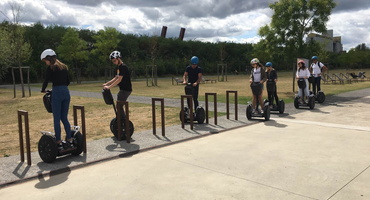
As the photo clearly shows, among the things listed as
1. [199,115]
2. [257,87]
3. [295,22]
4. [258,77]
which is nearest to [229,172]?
[199,115]

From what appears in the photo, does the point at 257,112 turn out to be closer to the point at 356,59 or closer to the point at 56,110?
the point at 56,110

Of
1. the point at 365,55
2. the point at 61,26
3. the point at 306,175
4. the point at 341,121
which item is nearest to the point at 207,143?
the point at 306,175

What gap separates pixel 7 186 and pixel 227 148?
11.2 ft

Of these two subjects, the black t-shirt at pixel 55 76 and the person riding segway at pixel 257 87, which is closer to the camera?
the black t-shirt at pixel 55 76

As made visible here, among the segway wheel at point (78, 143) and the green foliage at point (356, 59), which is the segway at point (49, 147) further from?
the green foliage at point (356, 59)

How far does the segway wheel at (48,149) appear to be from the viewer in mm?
4902

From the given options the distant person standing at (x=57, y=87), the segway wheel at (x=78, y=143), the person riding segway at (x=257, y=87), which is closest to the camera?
the distant person standing at (x=57, y=87)

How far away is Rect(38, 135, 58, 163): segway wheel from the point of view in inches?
193

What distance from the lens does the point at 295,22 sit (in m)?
17.8

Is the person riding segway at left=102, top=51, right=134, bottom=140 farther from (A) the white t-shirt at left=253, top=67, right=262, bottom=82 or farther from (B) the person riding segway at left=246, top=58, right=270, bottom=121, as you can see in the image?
(A) the white t-shirt at left=253, top=67, right=262, bottom=82

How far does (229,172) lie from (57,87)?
296 cm

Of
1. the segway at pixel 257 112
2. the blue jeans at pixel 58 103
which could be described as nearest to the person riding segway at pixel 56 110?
the blue jeans at pixel 58 103

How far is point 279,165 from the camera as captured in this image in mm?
4668

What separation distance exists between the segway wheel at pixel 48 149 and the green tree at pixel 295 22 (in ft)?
51.0
